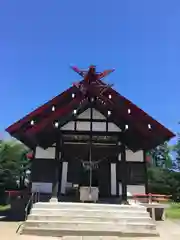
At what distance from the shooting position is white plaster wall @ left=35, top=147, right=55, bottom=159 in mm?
13602

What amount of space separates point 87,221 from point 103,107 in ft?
17.1

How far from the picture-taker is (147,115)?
12.7 m

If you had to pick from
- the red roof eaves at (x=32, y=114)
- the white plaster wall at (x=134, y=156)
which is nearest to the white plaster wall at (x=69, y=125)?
the red roof eaves at (x=32, y=114)

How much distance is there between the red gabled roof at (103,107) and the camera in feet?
36.9

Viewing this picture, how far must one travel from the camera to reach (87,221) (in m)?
8.44

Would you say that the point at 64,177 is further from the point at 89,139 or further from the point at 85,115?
the point at 85,115

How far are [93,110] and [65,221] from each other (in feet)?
19.1

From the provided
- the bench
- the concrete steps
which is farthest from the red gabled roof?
the concrete steps

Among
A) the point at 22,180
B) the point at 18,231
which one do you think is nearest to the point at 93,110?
the point at 18,231

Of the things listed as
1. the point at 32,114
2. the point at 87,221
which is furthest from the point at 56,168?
the point at 32,114

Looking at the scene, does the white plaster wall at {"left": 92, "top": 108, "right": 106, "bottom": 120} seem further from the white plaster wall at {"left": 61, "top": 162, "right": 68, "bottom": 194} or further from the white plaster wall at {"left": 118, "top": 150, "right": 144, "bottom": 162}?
the white plaster wall at {"left": 61, "top": 162, "right": 68, "bottom": 194}

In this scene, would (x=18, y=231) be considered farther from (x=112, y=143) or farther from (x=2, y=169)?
(x=2, y=169)

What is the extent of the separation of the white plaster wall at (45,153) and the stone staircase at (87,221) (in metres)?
4.56

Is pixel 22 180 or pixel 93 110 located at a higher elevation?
pixel 93 110
